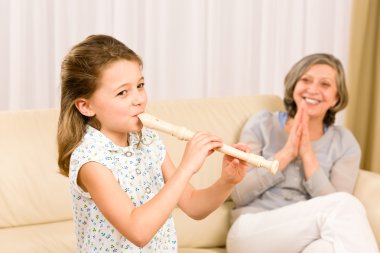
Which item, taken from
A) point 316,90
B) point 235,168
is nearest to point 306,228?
point 316,90

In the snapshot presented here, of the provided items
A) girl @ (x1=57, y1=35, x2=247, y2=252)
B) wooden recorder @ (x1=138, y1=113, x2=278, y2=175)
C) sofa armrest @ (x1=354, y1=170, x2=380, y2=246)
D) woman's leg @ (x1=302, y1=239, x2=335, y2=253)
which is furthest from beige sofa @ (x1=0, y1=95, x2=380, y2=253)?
wooden recorder @ (x1=138, y1=113, x2=278, y2=175)

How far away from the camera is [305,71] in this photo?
267 cm

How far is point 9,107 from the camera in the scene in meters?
3.04

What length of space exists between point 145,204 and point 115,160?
0.55 ft

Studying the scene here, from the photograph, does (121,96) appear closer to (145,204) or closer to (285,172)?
(145,204)

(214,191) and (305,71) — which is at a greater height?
(305,71)

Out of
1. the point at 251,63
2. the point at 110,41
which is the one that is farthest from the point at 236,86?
the point at 110,41

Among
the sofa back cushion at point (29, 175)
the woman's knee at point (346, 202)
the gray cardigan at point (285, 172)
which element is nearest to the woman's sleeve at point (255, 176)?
the gray cardigan at point (285, 172)

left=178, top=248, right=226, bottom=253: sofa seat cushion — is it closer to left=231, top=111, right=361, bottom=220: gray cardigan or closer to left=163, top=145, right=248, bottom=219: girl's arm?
left=231, top=111, right=361, bottom=220: gray cardigan

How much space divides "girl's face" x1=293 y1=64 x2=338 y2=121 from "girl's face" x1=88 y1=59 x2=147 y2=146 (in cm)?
115

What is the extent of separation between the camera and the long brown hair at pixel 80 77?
5.35ft

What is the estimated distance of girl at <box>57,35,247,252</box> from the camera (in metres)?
1.53

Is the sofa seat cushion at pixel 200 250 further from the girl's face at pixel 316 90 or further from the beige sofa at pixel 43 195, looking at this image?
the girl's face at pixel 316 90

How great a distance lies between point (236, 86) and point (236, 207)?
104 centimetres
